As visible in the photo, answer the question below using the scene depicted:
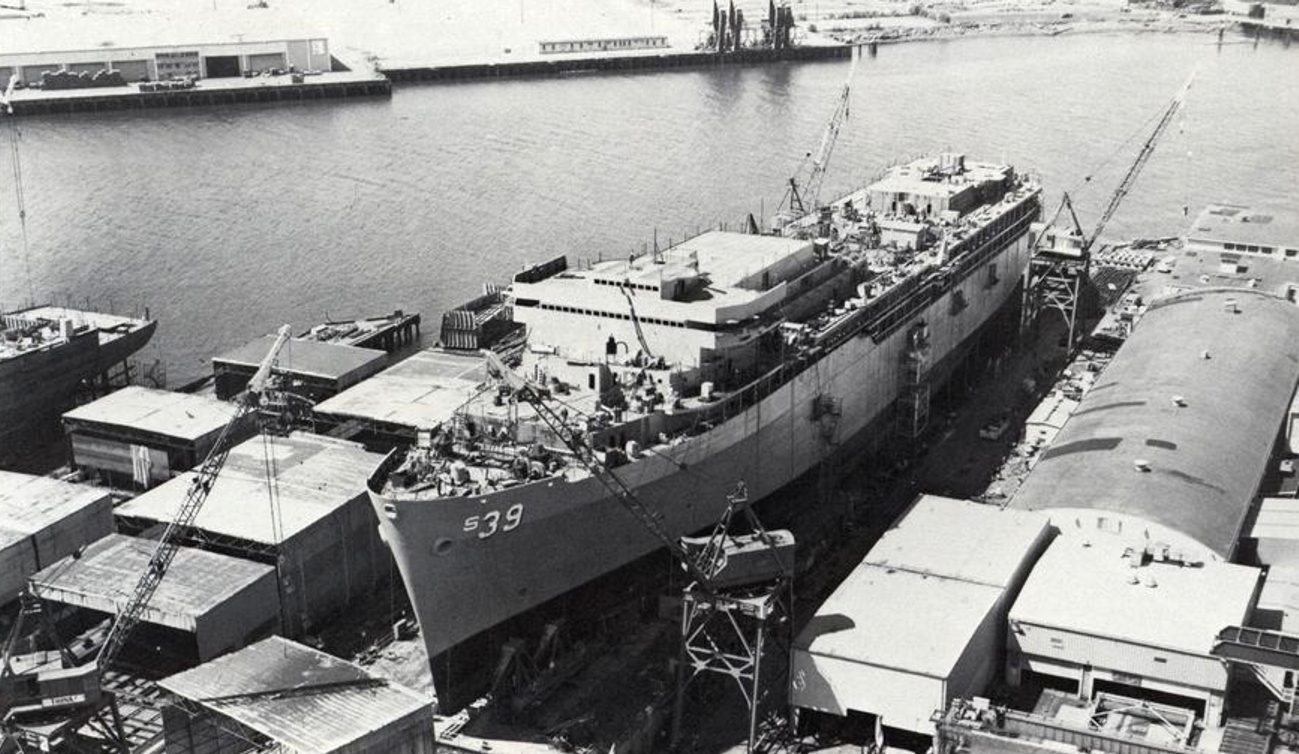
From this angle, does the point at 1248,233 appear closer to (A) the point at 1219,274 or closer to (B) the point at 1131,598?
(A) the point at 1219,274

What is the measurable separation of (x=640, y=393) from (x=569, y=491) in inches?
172

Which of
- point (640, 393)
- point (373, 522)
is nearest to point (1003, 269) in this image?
point (640, 393)

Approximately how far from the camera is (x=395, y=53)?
122 m

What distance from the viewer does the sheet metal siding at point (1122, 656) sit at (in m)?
25.2

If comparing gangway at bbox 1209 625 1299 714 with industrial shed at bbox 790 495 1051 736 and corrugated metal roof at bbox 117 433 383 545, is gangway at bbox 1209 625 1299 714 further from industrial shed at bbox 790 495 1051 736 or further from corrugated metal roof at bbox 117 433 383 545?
corrugated metal roof at bbox 117 433 383 545

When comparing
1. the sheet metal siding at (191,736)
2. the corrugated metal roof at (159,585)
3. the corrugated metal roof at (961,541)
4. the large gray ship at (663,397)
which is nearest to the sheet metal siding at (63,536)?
the corrugated metal roof at (159,585)

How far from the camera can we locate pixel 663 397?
3016 cm

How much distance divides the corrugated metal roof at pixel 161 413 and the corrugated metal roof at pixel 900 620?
64.7 feet

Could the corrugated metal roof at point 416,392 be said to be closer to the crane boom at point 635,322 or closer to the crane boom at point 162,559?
the crane boom at point 635,322

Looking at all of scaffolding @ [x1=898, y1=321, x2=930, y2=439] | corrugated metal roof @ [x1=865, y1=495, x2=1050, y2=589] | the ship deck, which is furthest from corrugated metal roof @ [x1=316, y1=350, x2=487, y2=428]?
scaffolding @ [x1=898, y1=321, x2=930, y2=439]

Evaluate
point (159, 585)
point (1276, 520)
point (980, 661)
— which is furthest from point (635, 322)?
point (1276, 520)

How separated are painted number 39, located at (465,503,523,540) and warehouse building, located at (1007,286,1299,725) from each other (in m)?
10.9

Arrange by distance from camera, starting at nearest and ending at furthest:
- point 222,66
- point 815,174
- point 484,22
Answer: point 815,174, point 222,66, point 484,22

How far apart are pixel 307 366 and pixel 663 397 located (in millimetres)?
16493
